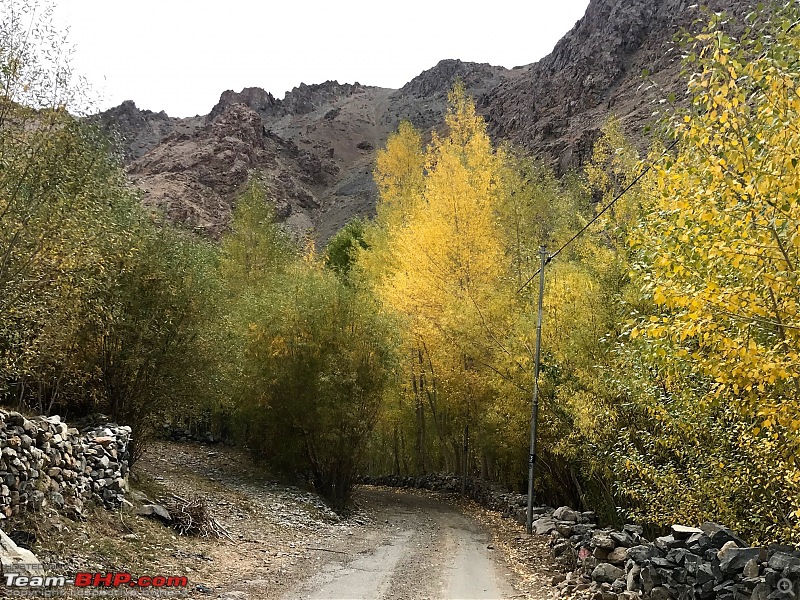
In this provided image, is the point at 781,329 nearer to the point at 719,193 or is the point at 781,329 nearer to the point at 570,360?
the point at 719,193

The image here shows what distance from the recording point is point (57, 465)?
7.42 metres

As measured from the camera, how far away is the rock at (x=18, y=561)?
5.02 m

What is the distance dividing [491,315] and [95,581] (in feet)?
35.6

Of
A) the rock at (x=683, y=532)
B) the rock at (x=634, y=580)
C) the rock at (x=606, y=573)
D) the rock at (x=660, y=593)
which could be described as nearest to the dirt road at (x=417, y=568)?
the rock at (x=606, y=573)

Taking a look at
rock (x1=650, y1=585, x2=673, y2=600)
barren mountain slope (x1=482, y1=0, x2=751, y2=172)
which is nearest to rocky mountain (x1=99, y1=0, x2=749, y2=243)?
barren mountain slope (x1=482, y1=0, x2=751, y2=172)

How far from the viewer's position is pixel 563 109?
65062 millimetres

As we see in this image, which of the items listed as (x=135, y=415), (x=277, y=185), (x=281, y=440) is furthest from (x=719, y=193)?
(x=277, y=185)

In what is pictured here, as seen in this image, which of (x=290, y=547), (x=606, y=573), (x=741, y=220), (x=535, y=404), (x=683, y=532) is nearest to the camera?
(x=741, y=220)

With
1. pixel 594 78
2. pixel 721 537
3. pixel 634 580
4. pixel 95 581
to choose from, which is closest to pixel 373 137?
pixel 594 78

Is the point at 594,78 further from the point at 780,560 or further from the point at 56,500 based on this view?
the point at 56,500

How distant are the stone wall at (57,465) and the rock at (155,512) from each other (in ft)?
1.37

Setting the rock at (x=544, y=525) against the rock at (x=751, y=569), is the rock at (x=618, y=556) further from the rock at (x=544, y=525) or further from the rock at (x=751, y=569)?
the rock at (x=544, y=525)

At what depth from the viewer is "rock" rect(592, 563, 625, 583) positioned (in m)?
7.17

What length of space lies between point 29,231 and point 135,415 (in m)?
5.25
